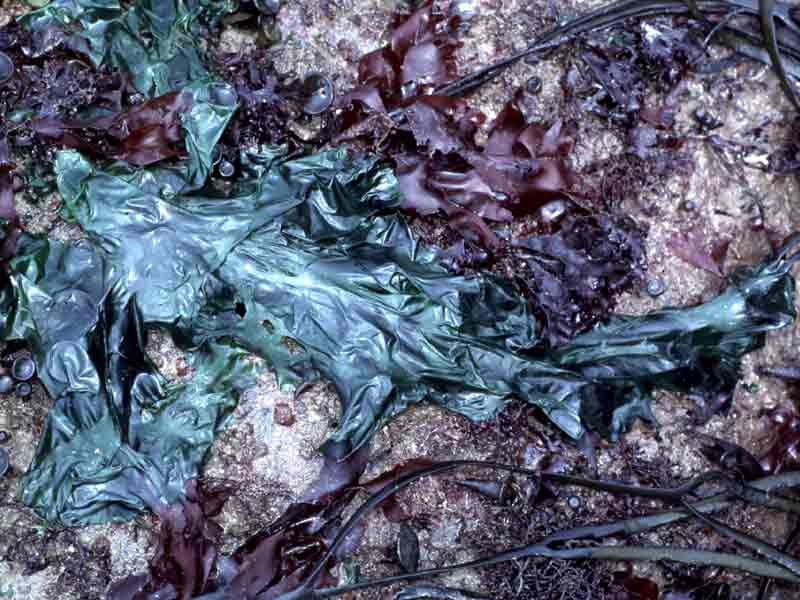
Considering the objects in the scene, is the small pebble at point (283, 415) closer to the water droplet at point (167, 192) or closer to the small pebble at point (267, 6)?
the water droplet at point (167, 192)

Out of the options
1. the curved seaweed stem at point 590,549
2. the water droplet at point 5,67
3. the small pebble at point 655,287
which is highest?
the water droplet at point 5,67

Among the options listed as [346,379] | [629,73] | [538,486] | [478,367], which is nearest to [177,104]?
[346,379]

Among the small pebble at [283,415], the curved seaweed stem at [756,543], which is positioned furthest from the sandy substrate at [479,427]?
the curved seaweed stem at [756,543]

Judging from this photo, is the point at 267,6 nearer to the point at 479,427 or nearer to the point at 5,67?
the point at 5,67

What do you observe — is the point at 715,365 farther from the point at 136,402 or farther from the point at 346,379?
the point at 136,402

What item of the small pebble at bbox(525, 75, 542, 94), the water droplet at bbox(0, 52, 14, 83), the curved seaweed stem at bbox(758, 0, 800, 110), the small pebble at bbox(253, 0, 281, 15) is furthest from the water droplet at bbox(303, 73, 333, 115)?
the curved seaweed stem at bbox(758, 0, 800, 110)

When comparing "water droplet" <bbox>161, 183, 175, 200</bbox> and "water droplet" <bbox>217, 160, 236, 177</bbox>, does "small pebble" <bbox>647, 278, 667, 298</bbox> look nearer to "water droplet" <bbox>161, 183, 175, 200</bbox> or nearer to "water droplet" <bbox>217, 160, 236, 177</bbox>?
"water droplet" <bbox>217, 160, 236, 177</bbox>
